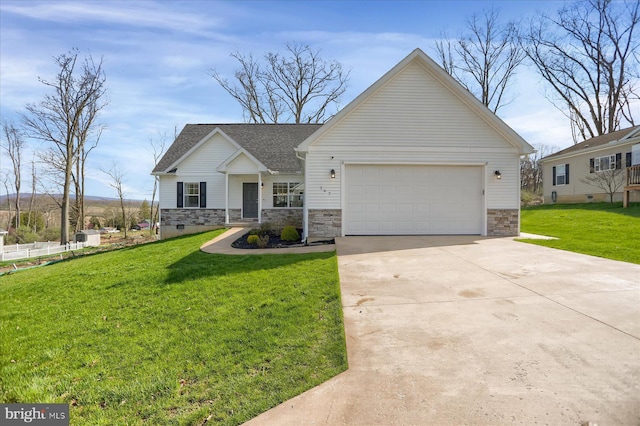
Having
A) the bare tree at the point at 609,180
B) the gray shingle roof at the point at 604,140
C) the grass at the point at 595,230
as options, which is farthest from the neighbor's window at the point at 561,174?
the grass at the point at 595,230

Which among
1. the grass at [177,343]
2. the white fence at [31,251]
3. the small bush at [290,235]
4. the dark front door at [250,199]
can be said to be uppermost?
the dark front door at [250,199]

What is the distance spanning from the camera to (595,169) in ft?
69.4

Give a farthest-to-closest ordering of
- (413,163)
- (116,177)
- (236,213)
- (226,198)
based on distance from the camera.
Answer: (116,177)
(236,213)
(226,198)
(413,163)

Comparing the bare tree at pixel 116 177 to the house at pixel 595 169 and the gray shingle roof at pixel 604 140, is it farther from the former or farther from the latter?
the gray shingle roof at pixel 604 140

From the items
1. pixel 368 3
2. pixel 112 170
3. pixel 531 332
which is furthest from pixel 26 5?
pixel 112 170

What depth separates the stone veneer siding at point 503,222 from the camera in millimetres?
11242

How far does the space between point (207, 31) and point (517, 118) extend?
24487mm

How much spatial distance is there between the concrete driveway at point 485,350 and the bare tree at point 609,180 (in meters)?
17.1

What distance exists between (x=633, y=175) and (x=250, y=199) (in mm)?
20544

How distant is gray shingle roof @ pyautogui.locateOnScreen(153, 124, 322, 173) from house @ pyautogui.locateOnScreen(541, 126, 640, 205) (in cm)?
1771

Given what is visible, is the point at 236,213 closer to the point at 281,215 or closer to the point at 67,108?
the point at 281,215

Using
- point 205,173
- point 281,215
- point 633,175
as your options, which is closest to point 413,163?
point 281,215

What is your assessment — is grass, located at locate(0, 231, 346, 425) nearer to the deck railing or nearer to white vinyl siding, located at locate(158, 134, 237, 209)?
white vinyl siding, located at locate(158, 134, 237, 209)

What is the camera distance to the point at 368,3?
1112cm
